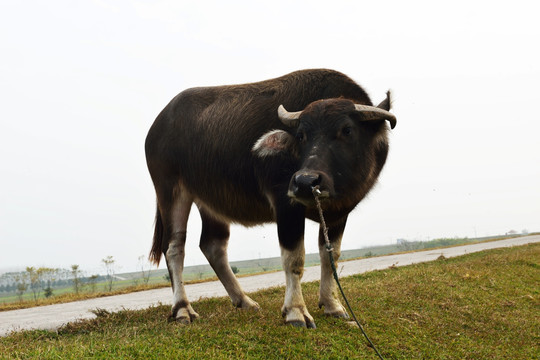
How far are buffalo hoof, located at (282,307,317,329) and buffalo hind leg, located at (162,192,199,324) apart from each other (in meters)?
1.35

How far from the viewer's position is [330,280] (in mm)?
4605

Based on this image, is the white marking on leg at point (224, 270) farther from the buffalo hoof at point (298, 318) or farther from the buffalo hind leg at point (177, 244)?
the buffalo hoof at point (298, 318)

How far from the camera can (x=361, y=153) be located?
4020 millimetres

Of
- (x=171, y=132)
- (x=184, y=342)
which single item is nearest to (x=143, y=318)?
(x=184, y=342)

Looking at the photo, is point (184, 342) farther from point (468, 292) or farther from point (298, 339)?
point (468, 292)

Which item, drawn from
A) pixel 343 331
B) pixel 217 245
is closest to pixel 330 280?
pixel 343 331

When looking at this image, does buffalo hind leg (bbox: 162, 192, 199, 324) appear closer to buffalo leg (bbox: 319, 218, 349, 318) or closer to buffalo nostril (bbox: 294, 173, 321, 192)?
buffalo leg (bbox: 319, 218, 349, 318)

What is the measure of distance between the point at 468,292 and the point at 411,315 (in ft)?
6.94

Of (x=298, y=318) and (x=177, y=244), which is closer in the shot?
(x=298, y=318)

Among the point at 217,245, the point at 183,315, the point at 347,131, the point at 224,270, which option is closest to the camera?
the point at 347,131

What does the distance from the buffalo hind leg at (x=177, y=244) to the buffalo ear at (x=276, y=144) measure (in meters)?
1.62

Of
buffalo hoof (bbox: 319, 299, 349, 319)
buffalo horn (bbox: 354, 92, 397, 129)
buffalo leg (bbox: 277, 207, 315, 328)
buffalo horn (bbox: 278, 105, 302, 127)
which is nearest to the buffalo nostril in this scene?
buffalo leg (bbox: 277, 207, 315, 328)

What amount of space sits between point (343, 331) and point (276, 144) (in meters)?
1.77

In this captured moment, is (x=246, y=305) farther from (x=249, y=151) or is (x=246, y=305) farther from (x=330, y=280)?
(x=249, y=151)
